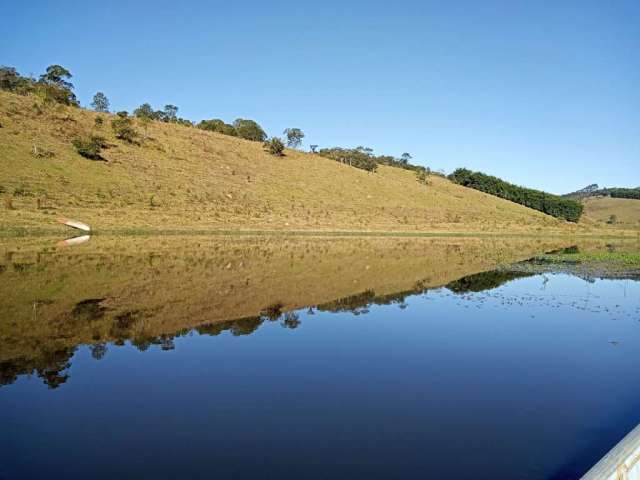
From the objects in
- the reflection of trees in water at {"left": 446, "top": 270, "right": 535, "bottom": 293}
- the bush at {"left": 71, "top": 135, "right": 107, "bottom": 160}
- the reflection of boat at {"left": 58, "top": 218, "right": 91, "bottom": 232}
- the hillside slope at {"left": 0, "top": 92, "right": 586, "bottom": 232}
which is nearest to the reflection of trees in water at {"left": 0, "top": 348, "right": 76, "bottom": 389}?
the reflection of trees in water at {"left": 446, "top": 270, "right": 535, "bottom": 293}

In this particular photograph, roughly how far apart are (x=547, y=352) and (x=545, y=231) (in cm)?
8021

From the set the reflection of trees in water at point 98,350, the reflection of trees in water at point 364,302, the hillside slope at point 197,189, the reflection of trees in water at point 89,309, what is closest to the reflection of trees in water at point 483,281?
the reflection of trees in water at point 364,302

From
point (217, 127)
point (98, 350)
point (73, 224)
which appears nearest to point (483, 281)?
point (98, 350)

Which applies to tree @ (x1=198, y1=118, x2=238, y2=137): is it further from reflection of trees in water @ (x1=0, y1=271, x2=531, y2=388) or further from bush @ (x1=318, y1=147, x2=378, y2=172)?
reflection of trees in water @ (x1=0, y1=271, x2=531, y2=388)

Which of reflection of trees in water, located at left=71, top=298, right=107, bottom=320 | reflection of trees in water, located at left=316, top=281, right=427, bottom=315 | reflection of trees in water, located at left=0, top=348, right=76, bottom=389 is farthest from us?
reflection of trees in water, located at left=316, top=281, right=427, bottom=315

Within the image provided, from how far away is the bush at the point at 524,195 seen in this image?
130 meters

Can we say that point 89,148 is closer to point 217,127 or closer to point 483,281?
point 217,127

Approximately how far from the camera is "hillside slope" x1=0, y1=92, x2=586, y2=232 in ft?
176

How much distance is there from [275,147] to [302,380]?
95.6m

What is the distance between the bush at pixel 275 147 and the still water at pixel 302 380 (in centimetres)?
8305

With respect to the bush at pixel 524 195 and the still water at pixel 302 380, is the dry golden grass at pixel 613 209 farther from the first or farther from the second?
the still water at pixel 302 380

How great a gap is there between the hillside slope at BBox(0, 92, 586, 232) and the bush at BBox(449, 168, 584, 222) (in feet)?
78.3

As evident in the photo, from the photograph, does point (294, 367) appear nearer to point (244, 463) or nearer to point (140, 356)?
point (140, 356)

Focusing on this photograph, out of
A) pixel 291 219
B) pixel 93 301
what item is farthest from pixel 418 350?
pixel 291 219
